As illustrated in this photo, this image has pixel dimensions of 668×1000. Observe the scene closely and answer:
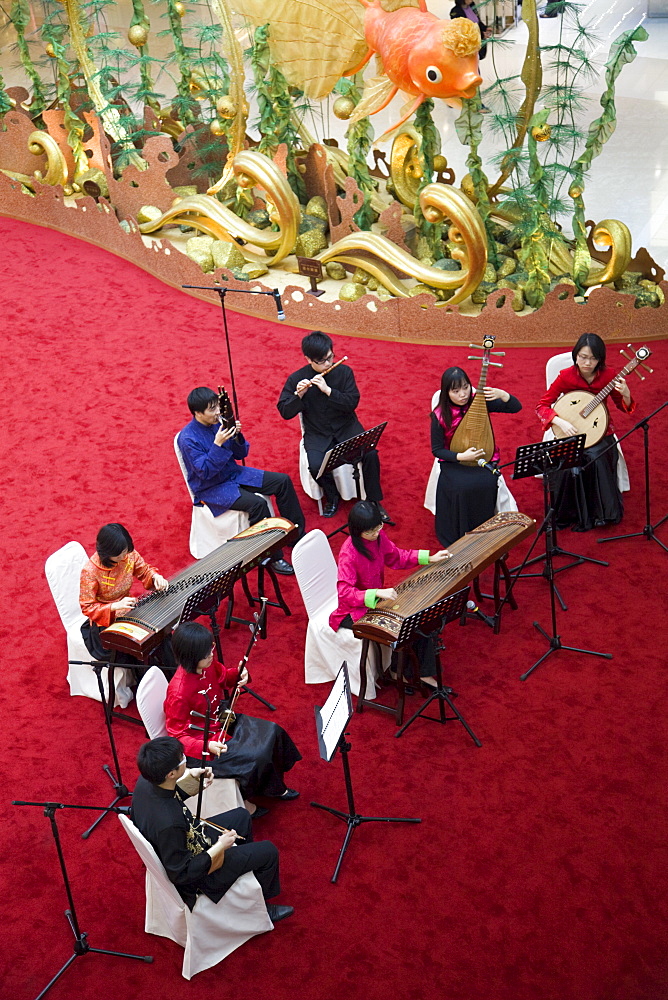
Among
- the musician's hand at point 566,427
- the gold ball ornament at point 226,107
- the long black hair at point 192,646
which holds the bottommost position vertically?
the long black hair at point 192,646

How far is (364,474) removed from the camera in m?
6.40

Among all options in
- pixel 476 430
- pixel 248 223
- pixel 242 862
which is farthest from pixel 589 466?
pixel 248 223

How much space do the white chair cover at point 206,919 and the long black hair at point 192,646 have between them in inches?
30.2

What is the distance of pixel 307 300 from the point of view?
8672 millimetres

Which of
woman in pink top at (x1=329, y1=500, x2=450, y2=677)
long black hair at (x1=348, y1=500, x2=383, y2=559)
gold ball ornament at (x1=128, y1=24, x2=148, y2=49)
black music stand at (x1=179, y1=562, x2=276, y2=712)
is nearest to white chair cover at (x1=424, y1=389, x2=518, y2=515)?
woman in pink top at (x1=329, y1=500, x2=450, y2=677)

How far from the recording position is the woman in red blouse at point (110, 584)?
4.92m

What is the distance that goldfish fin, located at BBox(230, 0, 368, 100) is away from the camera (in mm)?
8750

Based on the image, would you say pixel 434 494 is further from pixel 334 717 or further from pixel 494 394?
pixel 334 717

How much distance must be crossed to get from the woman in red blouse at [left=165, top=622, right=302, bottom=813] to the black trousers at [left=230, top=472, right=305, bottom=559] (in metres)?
1.55

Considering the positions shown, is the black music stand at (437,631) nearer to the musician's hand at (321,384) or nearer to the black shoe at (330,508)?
the black shoe at (330,508)

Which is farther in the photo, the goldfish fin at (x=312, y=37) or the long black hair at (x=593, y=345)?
the goldfish fin at (x=312, y=37)

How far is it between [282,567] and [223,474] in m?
0.69

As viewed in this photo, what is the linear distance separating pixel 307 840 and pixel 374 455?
2.61 m

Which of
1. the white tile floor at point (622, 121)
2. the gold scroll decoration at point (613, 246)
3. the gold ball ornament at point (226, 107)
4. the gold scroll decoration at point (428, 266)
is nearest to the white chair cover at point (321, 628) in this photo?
the gold scroll decoration at point (428, 266)
